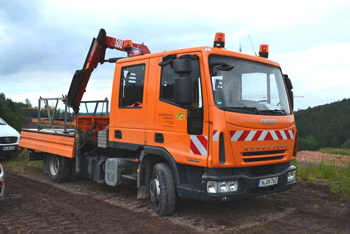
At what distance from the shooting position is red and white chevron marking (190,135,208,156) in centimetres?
486

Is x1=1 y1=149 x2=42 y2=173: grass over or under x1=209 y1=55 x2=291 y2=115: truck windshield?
under

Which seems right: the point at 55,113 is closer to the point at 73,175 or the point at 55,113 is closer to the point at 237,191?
the point at 73,175

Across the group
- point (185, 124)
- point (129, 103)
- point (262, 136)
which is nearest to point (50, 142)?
point (129, 103)

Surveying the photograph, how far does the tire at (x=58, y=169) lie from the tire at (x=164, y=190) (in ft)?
11.1

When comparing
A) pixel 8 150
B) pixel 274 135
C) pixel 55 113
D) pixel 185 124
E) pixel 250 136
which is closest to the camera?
pixel 250 136

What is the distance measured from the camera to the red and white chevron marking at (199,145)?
15.9ft

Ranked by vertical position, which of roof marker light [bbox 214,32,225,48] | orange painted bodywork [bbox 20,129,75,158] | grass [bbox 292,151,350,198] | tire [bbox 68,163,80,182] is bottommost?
tire [bbox 68,163,80,182]

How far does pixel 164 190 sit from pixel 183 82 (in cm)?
172

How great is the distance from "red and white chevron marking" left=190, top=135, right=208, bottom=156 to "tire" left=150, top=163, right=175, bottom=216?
66 cm

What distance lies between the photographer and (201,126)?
496cm

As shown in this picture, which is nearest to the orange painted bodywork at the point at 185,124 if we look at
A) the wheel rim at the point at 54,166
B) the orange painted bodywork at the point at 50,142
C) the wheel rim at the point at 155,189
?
the wheel rim at the point at 155,189

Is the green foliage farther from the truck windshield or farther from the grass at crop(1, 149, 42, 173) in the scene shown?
the truck windshield

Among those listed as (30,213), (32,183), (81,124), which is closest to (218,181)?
(30,213)

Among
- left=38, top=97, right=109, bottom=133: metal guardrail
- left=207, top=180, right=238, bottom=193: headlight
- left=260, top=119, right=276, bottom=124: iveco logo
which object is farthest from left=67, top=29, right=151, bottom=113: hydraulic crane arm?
left=207, top=180, right=238, bottom=193: headlight
